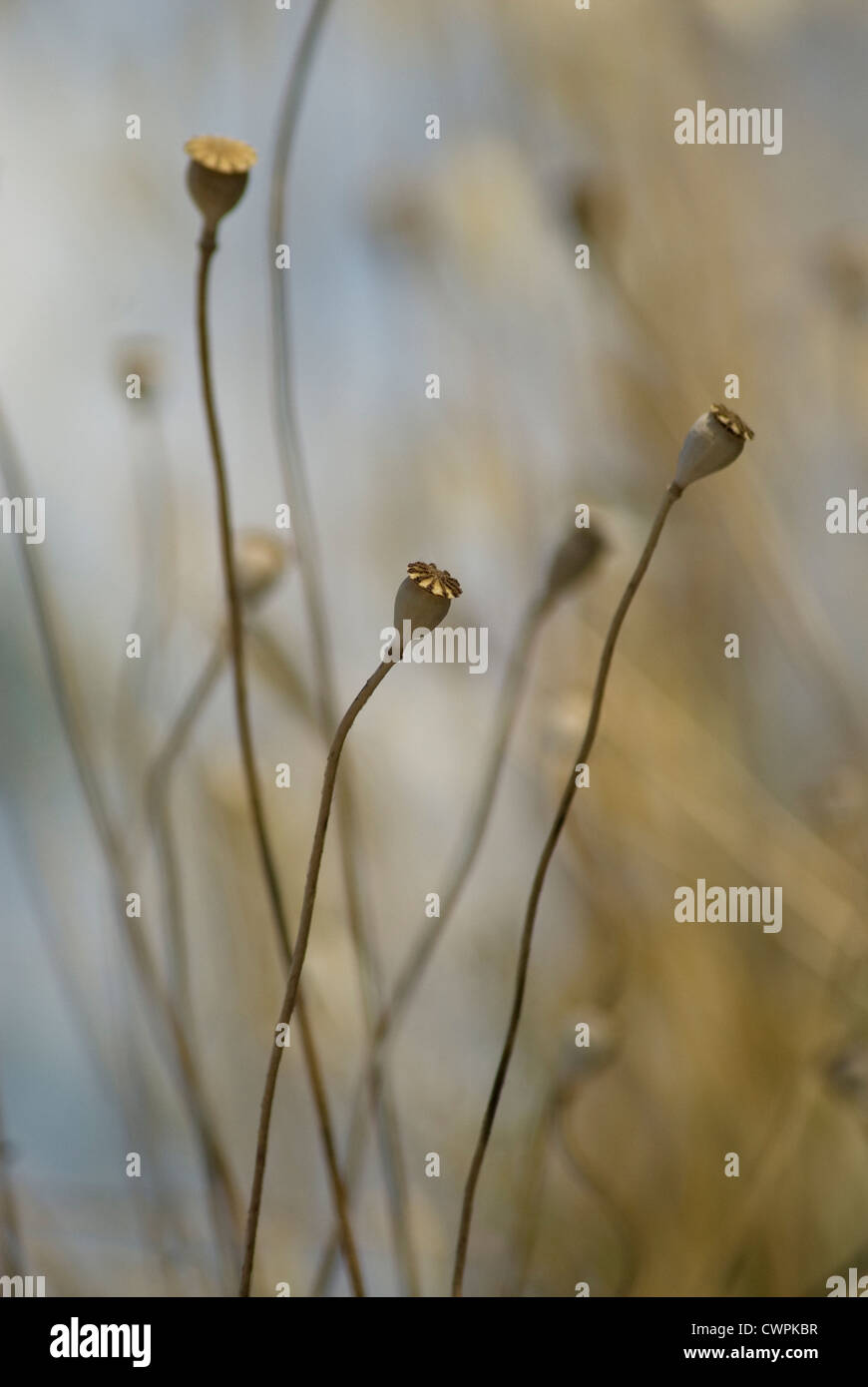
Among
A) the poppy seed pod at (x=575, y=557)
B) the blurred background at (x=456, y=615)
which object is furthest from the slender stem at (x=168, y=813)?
the poppy seed pod at (x=575, y=557)

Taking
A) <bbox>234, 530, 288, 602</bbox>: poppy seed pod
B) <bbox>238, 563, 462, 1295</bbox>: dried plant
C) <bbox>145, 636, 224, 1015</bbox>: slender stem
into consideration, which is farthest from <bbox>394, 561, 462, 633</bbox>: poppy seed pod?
<bbox>145, 636, 224, 1015</bbox>: slender stem

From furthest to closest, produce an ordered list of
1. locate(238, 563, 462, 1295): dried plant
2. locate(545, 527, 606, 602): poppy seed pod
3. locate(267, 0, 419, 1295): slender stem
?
locate(267, 0, 419, 1295): slender stem
locate(545, 527, 606, 602): poppy seed pod
locate(238, 563, 462, 1295): dried plant

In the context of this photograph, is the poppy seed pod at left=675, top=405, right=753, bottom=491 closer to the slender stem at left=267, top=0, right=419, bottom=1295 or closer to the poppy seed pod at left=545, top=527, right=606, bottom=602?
the poppy seed pod at left=545, top=527, right=606, bottom=602

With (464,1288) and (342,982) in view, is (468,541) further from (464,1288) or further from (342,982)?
(464,1288)

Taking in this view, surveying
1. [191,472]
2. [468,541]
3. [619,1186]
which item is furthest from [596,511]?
[619,1186]

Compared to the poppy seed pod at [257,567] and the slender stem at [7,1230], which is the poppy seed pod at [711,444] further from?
the slender stem at [7,1230]
